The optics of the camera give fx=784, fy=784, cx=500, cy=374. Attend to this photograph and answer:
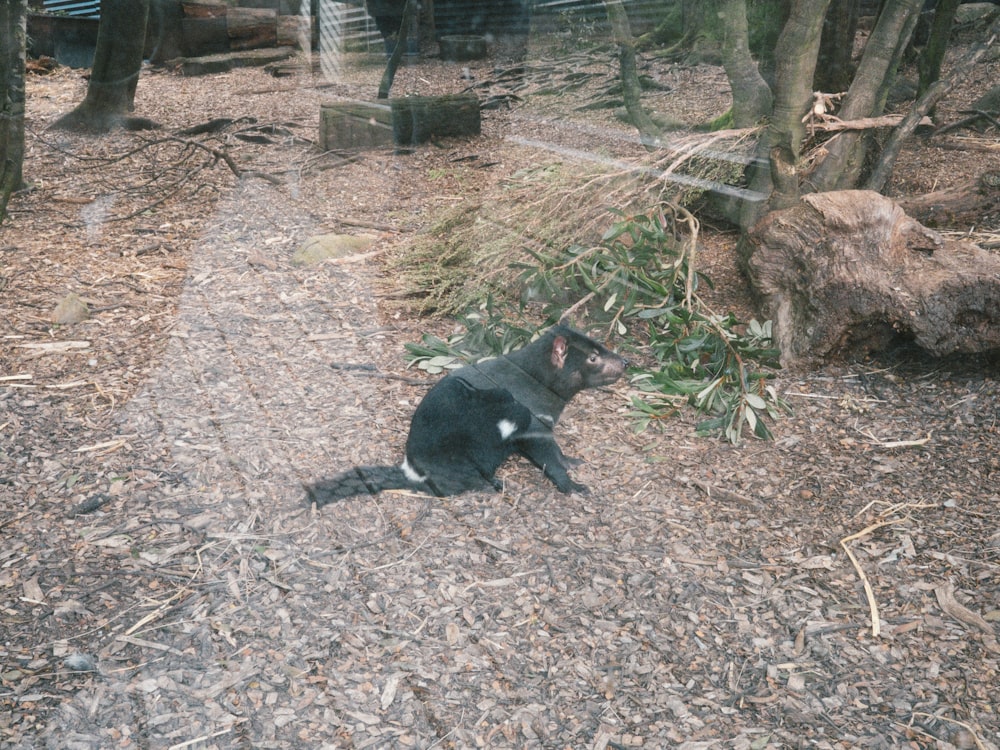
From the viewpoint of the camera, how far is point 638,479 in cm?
177

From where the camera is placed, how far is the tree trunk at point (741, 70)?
93.7 inches

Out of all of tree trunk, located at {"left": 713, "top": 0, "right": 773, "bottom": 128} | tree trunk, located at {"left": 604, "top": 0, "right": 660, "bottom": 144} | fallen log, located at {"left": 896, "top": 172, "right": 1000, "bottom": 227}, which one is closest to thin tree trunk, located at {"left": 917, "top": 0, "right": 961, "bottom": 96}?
fallen log, located at {"left": 896, "top": 172, "right": 1000, "bottom": 227}

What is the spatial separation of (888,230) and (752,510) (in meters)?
1.18

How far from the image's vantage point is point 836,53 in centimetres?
281

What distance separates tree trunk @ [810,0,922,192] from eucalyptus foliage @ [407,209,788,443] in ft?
2.20

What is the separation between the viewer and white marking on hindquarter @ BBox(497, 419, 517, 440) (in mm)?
1827

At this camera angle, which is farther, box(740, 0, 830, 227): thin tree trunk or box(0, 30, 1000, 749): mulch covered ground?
box(740, 0, 830, 227): thin tree trunk

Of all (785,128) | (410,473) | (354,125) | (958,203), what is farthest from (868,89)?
(410,473)

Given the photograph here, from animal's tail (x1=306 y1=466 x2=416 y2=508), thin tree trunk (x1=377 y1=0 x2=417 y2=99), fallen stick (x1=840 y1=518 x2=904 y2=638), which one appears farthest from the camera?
thin tree trunk (x1=377 y1=0 x2=417 y2=99)

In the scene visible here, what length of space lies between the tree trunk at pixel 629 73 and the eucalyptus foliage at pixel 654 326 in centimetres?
30

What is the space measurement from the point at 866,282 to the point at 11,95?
7.60 feet

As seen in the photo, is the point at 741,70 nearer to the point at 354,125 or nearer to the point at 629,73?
the point at 629,73

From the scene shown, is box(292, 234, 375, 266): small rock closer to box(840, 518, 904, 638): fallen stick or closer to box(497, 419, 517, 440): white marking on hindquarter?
box(497, 419, 517, 440): white marking on hindquarter

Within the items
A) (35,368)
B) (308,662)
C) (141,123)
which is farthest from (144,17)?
(308,662)
